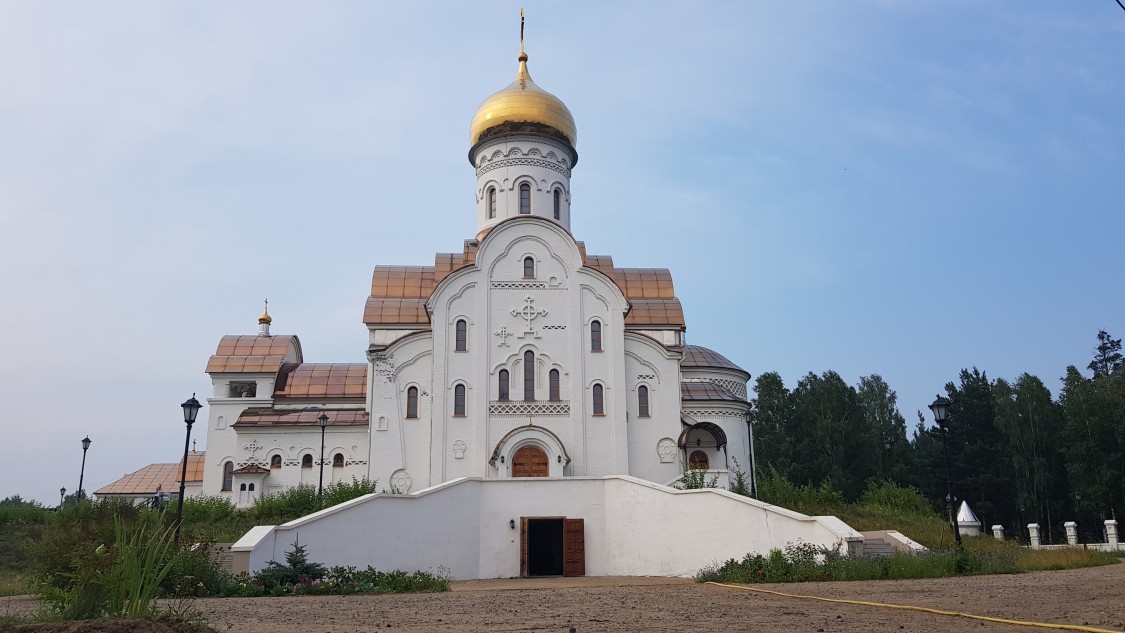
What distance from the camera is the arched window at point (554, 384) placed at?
24141mm

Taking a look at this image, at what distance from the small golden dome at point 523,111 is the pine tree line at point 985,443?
17686 mm

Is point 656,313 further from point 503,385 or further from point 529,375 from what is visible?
point 503,385

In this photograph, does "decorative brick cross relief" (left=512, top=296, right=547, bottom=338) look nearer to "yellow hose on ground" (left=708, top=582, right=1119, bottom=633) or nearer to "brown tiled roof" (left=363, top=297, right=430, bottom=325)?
"brown tiled roof" (left=363, top=297, right=430, bottom=325)

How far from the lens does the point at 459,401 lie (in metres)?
24.0

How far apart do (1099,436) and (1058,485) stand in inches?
184

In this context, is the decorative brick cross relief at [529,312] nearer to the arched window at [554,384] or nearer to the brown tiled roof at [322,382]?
the arched window at [554,384]

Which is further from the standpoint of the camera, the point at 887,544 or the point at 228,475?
the point at 228,475

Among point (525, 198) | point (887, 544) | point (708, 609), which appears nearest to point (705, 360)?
point (525, 198)

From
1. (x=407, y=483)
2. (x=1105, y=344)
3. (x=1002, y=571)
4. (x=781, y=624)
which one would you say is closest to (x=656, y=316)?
(x=407, y=483)

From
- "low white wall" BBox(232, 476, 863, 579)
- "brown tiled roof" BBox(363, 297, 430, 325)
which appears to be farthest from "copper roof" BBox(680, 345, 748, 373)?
"low white wall" BBox(232, 476, 863, 579)

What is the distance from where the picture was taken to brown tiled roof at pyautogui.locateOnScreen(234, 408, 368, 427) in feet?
87.8

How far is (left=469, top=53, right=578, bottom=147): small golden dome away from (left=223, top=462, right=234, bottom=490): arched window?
1372 cm

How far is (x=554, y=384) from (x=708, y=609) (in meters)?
16.0

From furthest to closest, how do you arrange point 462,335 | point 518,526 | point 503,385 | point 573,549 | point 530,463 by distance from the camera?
point 462,335
point 503,385
point 530,463
point 518,526
point 573,549
